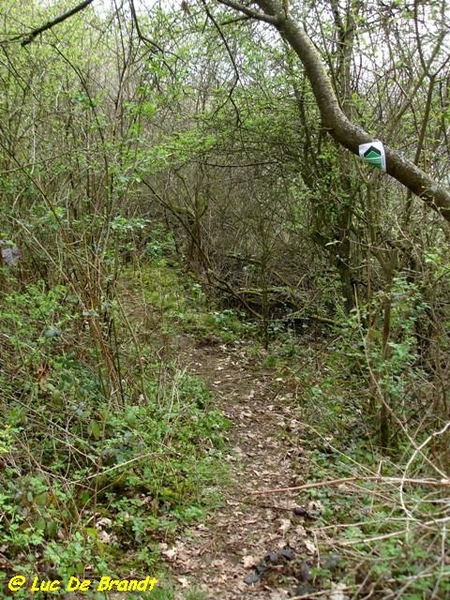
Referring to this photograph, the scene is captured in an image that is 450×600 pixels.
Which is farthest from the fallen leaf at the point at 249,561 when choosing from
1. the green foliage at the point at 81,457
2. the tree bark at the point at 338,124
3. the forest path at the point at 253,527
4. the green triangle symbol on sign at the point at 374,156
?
the green triangle symbol on sign at the point at 374,156

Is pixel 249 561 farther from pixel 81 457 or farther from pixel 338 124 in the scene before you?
pixel 338 124

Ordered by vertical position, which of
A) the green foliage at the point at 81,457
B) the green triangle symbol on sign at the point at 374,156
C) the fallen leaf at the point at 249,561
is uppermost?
the green triangle symbol on sign at the point at 374,156

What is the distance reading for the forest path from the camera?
10.1ft

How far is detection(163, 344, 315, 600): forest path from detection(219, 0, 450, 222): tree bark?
253 cm

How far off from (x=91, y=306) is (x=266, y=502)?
2.21 meters

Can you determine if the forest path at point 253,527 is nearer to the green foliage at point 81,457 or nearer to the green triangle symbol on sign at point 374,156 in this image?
the green foliage at point 81,457

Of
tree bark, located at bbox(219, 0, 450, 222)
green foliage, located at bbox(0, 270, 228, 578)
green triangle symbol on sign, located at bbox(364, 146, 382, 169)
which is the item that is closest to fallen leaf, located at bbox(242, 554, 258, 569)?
green foliage, located at bbox(0, 270, 228, 578)

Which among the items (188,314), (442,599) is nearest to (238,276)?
(188,314)

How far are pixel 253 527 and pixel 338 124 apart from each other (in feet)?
10.4

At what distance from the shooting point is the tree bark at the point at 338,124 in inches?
147

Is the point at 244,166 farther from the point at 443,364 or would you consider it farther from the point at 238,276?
the point at 443,364

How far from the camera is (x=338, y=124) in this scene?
399 cm

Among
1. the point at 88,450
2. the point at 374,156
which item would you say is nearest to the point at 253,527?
the point at 88,450

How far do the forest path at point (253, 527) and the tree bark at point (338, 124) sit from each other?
253cm
